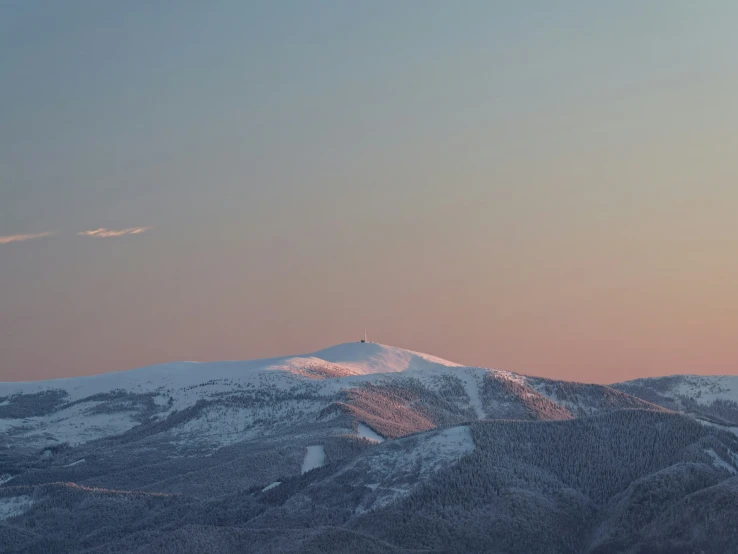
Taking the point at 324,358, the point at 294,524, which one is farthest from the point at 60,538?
the point at 324,358

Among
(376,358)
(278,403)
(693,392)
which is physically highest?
(376,358)

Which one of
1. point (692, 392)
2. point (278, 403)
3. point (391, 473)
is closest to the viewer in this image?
point (391, 473)

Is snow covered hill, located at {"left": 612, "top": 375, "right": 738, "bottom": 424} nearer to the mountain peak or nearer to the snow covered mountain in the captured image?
the snow covered mountain

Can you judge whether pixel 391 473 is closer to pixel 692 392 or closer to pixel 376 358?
pixel 692 392

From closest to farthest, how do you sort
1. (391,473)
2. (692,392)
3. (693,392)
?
(391,473), (693,392), (692,392)

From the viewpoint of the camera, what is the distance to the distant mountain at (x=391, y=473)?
178 feet

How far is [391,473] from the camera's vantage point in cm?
6469

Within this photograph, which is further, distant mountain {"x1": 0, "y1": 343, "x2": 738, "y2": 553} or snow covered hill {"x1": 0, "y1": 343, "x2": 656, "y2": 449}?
snow covered hill {"x1": 0, "y1": 343, "x2": 656, "y2": 449}

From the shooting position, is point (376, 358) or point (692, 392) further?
point (376, 358)

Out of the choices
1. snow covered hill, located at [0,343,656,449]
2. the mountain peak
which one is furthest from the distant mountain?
the mountain peak

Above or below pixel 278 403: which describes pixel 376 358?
above

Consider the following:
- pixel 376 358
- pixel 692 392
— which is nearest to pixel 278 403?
pixel 376 358

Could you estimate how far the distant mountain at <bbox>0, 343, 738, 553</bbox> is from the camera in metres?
54.2

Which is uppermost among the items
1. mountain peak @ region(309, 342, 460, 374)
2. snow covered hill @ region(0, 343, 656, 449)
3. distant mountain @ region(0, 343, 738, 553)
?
mountain peak @ region(309, 342, 460, 374)
